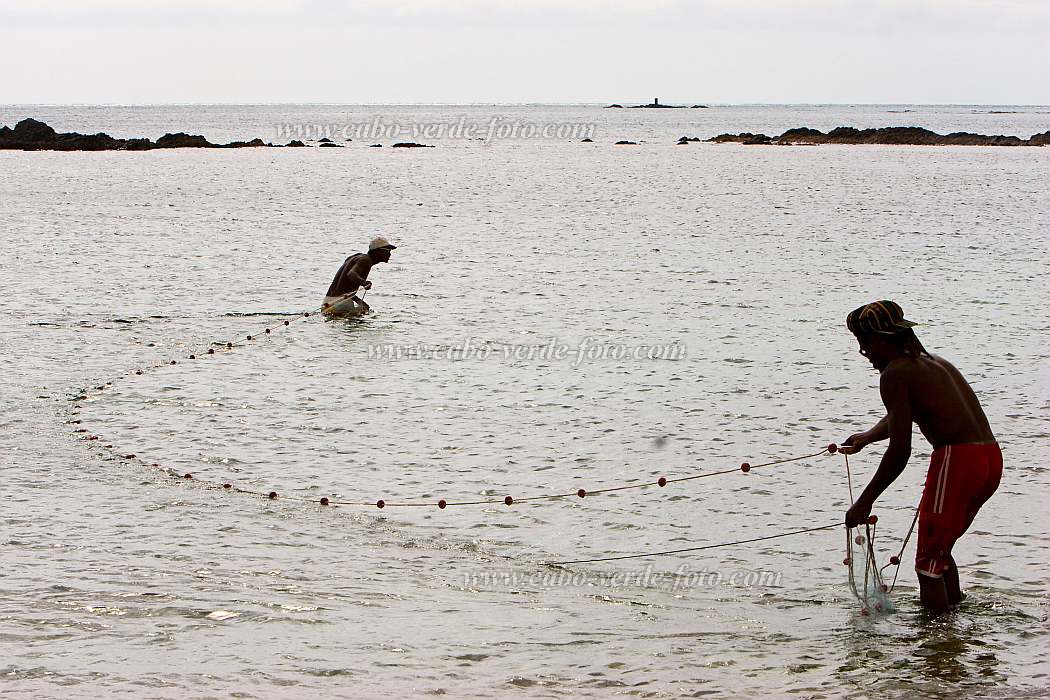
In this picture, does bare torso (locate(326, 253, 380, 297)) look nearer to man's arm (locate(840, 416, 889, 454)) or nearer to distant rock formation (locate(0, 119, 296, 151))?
man's arm (locate(840, 416, 889, 454))

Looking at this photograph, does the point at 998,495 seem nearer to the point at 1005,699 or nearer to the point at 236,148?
the point at 1005,699

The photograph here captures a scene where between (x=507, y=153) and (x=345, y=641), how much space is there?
3916 inches

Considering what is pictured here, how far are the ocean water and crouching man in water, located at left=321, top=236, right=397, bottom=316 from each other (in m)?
0.72

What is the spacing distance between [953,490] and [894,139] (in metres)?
117

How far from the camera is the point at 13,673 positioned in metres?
6.15

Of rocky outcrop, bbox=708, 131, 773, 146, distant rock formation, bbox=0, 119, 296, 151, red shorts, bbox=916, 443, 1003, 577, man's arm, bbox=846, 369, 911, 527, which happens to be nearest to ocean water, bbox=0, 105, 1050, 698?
red shorts, bbox=916, 443, 1003, 577

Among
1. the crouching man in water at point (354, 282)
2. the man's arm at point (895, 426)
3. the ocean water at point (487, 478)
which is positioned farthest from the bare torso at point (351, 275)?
the man's arm at point (895, 426)

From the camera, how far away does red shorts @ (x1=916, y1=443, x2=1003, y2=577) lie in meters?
6.60

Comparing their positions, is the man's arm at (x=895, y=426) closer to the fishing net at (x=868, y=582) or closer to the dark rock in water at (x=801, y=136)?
the fishing net at (x=868, y=582)

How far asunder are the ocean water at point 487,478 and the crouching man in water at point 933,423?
0.82 metres

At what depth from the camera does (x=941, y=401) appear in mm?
6570

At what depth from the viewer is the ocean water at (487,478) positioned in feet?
21.6

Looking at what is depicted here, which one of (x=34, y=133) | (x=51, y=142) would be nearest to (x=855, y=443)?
(x=51, y=142)

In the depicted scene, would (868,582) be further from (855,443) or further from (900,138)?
(900,138)
